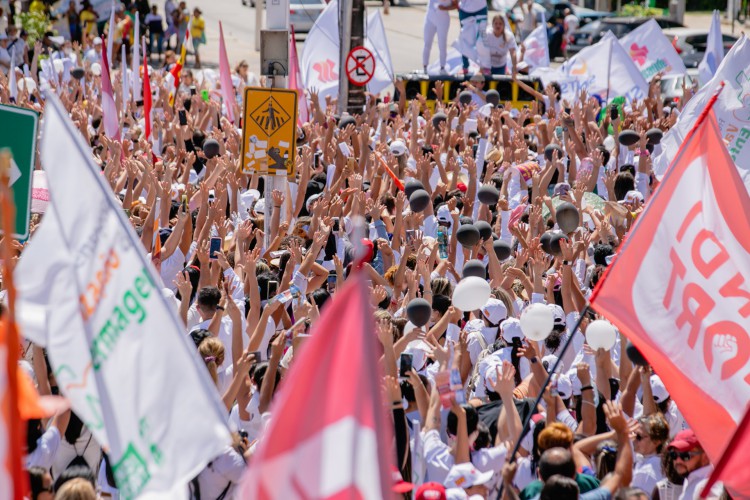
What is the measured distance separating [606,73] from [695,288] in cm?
1163

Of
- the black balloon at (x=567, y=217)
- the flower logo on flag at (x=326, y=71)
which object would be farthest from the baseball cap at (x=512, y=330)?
the flower logo on flag at (x=326, y=71)

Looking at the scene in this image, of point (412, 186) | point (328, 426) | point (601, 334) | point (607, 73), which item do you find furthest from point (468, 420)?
point (607, 73)

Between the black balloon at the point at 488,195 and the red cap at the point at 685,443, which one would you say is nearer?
the red cap at the point at 685,443

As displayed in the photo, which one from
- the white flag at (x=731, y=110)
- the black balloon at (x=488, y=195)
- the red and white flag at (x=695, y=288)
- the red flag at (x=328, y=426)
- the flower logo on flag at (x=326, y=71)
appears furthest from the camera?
the flower logo on flag at (x=326, y=71)

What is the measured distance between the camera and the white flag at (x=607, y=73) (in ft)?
52.5

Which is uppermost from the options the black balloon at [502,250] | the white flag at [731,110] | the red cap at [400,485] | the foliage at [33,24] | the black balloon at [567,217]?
the foliage at [33,24]

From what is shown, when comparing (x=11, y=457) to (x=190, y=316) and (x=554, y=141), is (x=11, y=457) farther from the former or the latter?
(x=554, y=141)

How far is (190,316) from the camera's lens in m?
7.07

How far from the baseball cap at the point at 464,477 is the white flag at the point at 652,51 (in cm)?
1288

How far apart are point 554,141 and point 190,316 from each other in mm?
5964

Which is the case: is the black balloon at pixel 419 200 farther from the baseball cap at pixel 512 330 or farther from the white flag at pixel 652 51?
the white flag at pixel 652 51

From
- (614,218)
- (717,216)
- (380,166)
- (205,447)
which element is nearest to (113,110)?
(380,166)

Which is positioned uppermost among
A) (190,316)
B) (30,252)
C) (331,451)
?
(30,252)

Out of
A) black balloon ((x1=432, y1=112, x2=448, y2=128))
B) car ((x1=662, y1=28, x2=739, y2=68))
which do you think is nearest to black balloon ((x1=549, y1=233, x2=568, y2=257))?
black balloon ((x1=432, y1=112, x2=448, y2=128))
